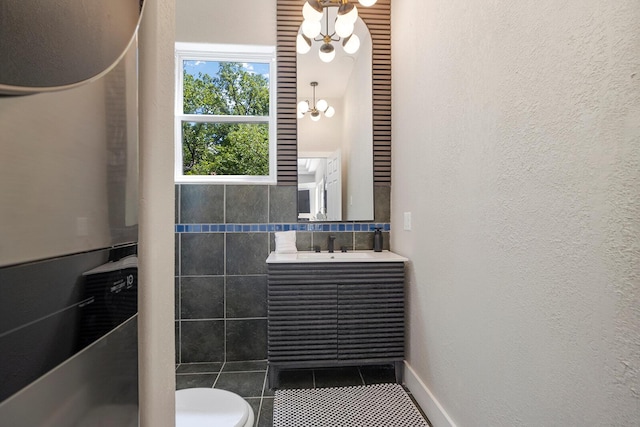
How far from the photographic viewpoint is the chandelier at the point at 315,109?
2387mm

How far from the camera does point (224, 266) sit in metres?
2.34

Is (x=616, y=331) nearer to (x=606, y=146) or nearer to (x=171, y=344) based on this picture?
(x=606, y=146)

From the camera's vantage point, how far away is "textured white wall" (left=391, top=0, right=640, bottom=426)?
2.27ft

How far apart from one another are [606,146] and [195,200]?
235 cm

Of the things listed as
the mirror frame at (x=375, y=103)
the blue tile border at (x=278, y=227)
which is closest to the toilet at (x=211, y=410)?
the blue tile border at (x=278, y=227)

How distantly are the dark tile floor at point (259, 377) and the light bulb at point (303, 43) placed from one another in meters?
2.42

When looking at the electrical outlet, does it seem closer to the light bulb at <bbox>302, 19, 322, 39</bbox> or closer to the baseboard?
the baseboard

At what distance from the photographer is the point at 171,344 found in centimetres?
60

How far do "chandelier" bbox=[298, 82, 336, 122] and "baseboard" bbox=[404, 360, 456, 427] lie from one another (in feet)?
6.46

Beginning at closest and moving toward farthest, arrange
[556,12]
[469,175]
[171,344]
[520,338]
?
[171,344]
[556,12]
[520,338]
[469,175]

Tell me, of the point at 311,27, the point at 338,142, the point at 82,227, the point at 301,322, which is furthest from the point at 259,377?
the point at 311,27

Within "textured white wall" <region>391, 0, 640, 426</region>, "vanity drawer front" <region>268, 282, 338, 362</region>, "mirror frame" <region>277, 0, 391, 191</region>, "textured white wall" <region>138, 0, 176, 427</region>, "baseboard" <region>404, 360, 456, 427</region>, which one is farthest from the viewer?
"mirror frame" <region>277, 0, 391, 191</region>

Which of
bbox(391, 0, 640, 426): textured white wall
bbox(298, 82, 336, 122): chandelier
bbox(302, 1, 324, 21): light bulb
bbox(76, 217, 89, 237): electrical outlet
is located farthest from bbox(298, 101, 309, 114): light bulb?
bbox(76, 217, 89, 237): electrical outlet

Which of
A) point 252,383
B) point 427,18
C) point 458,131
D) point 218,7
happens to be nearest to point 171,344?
point 458,131
